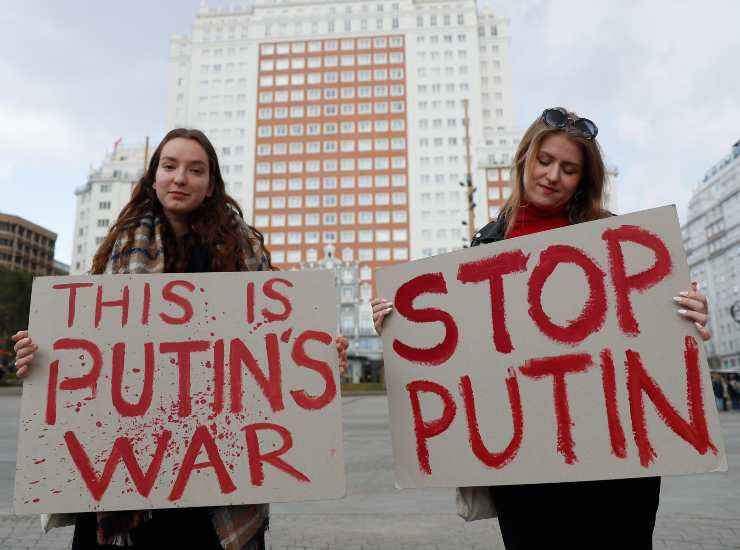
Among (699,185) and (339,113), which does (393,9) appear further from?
(699,185)

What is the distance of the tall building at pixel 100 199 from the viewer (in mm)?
83688

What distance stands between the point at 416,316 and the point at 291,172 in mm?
80034

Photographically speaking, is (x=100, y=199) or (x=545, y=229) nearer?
(x=545, y=229)

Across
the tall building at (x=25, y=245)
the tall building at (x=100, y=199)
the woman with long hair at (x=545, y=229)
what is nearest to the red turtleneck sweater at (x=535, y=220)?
the woman with long hair at (x=545, y=229)

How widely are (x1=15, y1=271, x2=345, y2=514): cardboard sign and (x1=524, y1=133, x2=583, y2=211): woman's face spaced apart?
33.6 inches

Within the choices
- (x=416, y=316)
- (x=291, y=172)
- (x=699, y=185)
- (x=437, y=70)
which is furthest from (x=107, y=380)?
(x=699, y=185)

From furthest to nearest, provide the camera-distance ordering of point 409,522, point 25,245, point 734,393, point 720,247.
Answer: point 25,245 < point 720,247 < point 734,393 < point 409,522

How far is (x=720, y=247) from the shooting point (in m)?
83.2

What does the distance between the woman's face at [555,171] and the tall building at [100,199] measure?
8757 cm

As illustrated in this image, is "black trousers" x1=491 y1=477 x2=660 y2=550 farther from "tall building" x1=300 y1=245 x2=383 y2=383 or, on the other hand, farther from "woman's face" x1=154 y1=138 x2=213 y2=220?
"tall building" x1=300 y1=245 x2=383 y2=383

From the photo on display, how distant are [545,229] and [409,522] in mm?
3180

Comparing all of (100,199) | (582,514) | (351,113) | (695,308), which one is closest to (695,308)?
(695,308)

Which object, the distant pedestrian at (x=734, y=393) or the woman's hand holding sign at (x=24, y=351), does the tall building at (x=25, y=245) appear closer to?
the distant pedestrian at (x=734, y=393)

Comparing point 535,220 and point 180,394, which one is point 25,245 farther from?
point 535,220
